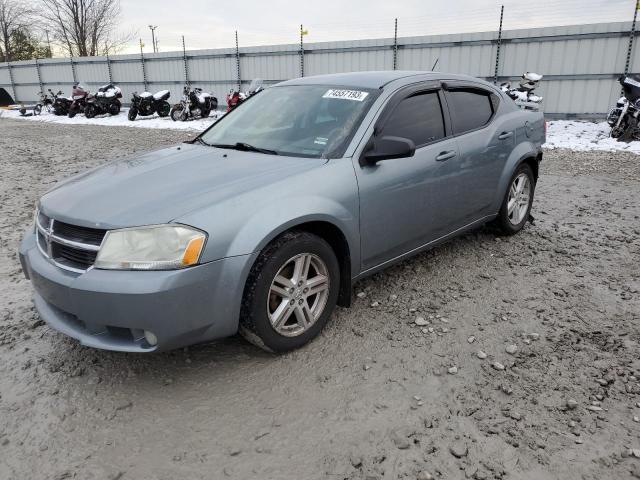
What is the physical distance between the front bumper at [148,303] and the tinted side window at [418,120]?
1.58 metres

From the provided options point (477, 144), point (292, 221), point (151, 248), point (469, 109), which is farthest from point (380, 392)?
point (469, 109)

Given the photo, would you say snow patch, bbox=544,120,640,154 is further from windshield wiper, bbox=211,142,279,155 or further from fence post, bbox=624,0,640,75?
windshield wiper, bbox=211,142,279,155

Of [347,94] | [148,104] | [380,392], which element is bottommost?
[148,104]

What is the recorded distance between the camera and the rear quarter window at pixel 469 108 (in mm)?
4117

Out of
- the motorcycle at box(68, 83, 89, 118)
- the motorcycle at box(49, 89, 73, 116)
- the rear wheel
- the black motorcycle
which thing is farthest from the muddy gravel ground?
the motorcycle at box(49, 89, 73, 116)

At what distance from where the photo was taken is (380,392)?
2.70 m

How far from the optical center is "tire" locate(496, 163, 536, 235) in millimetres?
4789

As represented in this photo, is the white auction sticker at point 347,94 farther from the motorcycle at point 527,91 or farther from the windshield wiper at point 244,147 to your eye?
the motorcycle at point 527,91

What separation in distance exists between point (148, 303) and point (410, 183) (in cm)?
196

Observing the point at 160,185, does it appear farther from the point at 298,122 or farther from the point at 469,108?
the point at 469,108

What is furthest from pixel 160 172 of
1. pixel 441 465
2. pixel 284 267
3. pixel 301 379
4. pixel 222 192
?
pixel 441 465

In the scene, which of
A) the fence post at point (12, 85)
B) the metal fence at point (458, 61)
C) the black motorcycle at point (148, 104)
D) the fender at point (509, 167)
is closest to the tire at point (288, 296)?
the fender at point (509, 167)

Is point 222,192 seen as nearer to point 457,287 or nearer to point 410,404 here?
point 410,404

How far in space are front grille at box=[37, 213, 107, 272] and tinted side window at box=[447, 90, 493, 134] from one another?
282cm
